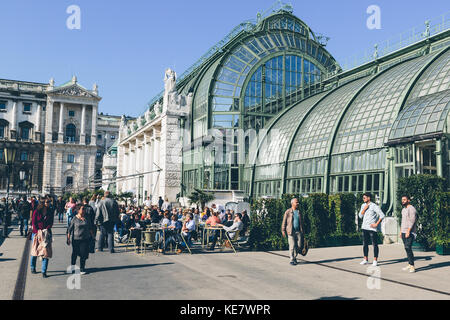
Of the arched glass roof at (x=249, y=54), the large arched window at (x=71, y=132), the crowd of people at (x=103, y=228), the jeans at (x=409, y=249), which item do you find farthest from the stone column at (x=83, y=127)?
the jeans at (x=409, y=249)

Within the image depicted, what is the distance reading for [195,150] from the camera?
130 feet

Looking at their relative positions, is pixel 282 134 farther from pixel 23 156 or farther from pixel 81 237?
pixel 23 156

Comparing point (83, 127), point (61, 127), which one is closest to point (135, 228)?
point (61, 127)

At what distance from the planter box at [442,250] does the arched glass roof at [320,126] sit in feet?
42.6

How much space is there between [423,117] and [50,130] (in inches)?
3924

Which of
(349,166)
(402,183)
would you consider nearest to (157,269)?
(402,183)

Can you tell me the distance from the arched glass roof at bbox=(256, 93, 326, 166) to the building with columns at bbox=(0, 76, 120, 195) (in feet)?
251

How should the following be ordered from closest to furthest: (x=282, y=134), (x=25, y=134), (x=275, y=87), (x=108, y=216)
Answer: (x=108, y=216), (x=282, y=134), (x=275, y=87), (x=25, y=134)

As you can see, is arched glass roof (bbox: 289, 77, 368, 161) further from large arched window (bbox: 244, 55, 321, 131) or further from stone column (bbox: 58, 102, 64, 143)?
stone column (bbox: 58, 102, 64, 143)

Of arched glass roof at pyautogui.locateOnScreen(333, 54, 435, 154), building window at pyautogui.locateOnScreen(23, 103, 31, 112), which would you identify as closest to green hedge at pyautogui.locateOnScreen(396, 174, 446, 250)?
arched glass roof at pyautogui.locateOnScreen(333, 54, 435, 154)

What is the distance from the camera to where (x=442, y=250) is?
1474cm

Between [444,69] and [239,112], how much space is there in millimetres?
18228

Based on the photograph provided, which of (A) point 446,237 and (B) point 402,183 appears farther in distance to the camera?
(B) point 402,183
